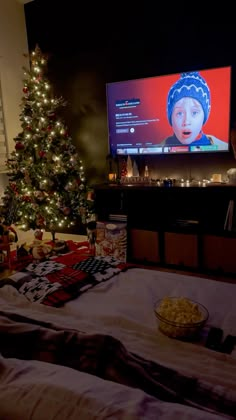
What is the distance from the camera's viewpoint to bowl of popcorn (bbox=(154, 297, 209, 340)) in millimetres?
1108

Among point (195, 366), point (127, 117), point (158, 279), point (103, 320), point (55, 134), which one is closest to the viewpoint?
point (195, 366)

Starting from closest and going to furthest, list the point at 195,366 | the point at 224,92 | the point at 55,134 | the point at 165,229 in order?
the point at 195,366 < the point at 224,92 < the point at 165,229 < the point at 55,134

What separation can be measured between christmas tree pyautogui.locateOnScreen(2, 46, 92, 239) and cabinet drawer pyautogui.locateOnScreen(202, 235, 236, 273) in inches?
58.9

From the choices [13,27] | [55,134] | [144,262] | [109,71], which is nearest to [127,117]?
[109,71]

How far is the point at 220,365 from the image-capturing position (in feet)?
3.08

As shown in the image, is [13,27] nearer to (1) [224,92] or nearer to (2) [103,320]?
(1) [224,92]

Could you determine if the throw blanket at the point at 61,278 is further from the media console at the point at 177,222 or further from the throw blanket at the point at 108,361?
the media console at the point at 177,222

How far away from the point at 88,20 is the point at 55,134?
1368 mm

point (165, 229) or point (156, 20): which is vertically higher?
point (156, 20)

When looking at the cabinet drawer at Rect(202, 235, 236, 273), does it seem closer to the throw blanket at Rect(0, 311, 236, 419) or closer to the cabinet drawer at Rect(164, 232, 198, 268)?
the cabinet drawer at Rect(164, 232, 198, 268)

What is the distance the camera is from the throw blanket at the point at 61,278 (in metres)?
1.43

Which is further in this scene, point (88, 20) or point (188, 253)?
point (88, 20)

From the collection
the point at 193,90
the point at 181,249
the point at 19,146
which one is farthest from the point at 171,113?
the point at 19,146

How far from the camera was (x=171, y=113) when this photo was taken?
325 cm
